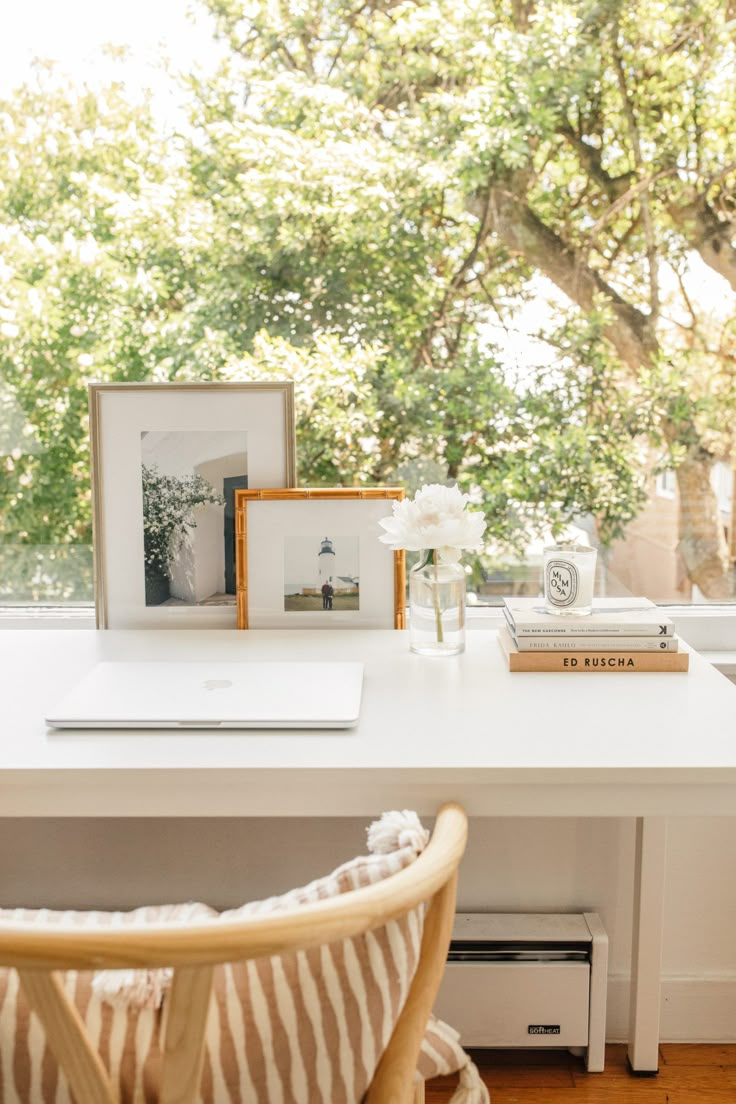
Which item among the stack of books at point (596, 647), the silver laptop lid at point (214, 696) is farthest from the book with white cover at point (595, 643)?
the silver laptop lid at point (214, 696)

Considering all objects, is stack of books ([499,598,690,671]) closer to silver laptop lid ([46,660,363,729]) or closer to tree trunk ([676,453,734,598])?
silver laptop lid ([46,660,363,729])

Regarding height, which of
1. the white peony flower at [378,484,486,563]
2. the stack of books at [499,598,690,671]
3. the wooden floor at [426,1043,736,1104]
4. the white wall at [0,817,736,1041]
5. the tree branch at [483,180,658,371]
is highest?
the tree branch at [483,180,658,371]

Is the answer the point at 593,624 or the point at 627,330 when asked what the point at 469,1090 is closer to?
the point at 593,624

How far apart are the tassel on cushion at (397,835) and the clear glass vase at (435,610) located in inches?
24.7

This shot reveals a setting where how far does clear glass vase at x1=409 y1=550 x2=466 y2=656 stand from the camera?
150 centimetres

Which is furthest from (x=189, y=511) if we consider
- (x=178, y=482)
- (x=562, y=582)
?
(x=562, y=582)

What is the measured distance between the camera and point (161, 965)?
67 cm

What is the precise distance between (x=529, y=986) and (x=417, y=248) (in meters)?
1.26

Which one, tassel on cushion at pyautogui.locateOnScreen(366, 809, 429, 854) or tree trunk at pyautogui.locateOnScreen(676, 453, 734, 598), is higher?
tree trunk at pyautogui.locateOnScreen(676, 453, 734, 598)

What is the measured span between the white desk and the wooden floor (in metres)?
0.71

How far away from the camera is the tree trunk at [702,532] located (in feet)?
6.01

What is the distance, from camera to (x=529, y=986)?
159 centimetres

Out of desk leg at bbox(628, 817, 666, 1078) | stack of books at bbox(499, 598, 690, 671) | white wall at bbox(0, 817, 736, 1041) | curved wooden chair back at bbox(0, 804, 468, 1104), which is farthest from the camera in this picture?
white wall at bbox(0, 817, 736, 1041)

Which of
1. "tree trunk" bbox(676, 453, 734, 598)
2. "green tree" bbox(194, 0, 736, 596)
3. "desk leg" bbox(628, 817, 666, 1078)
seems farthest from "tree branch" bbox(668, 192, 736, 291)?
"desk leg" bbox(628, 817, 666, 1078)
